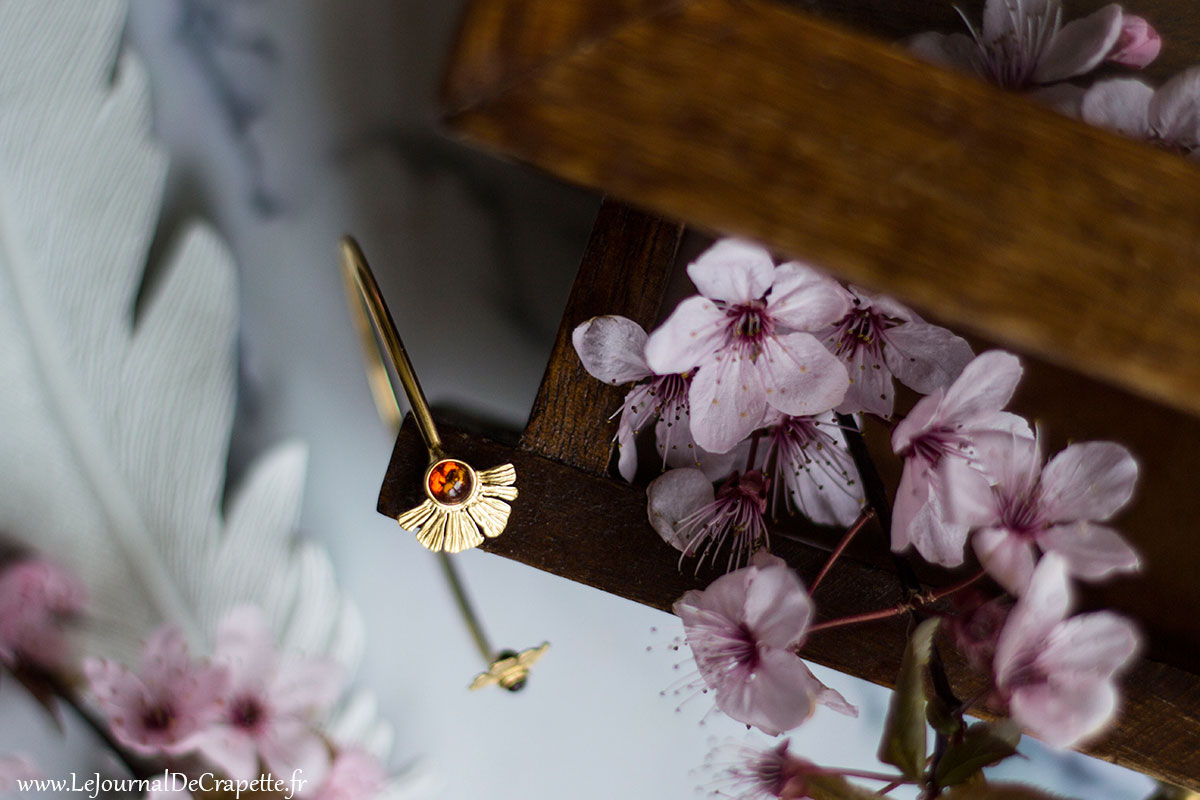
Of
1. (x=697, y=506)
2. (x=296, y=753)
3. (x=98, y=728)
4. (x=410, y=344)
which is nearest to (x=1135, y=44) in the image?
(x=697, y=506)

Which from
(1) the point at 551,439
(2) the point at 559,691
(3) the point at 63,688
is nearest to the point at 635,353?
(1) the point at 551,439

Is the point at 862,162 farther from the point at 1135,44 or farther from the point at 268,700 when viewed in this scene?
the point at 268,700

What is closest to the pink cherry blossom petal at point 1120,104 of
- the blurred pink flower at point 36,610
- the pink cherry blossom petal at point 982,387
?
the pink cherry blossom petal at point 982,387

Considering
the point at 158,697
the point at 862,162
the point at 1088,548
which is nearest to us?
the point at 862,162

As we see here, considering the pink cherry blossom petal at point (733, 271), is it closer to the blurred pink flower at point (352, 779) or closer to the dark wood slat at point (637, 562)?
the dark wood slat at point (637, 562)

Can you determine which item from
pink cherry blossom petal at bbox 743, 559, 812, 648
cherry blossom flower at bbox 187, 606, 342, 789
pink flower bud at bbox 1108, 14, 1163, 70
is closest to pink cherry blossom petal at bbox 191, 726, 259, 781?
cherry blossom flower at bbox 187, 606, 342, 789
